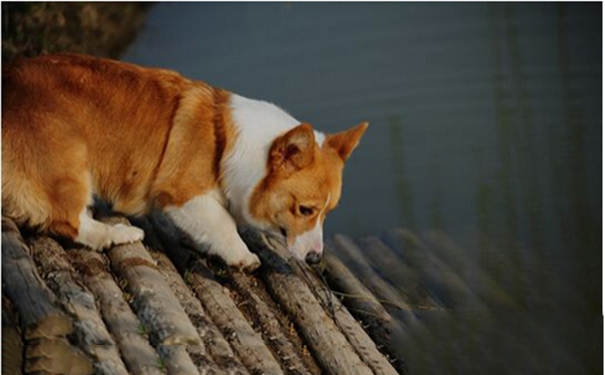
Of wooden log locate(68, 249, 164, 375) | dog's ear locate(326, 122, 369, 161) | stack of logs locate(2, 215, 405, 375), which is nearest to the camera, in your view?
stack of logs locate(2, 215, 405, 375)

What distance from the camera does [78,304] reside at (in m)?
4.49

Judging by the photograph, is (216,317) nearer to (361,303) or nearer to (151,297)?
(151,297)

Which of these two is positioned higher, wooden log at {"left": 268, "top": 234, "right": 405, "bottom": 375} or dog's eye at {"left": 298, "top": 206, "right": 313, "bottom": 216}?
dog's eye at {"left": 298, "top": 206, "right": 313, "bottom": 216}

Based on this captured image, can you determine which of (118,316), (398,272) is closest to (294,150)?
(118,316)

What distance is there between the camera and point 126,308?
471 centimetres

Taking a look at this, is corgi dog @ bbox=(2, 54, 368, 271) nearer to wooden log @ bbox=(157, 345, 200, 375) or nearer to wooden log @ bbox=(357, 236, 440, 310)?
wooden log @ bbox=(157, 345, 200, 375)

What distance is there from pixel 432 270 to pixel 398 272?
0.25 m

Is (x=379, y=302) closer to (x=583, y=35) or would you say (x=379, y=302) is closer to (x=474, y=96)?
(x=474, y=96)

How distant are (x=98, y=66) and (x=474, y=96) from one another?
5088 mm

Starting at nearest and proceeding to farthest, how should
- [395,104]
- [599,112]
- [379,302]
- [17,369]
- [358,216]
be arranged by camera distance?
1. [17,369]
2. [379,302]
3. [358,216]
4. [599,112]
5. [395,104]

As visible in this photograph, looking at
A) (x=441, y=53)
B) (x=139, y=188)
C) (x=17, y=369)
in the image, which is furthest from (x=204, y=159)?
(x=441, y=53)

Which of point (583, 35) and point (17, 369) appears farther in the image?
point (583, 35)

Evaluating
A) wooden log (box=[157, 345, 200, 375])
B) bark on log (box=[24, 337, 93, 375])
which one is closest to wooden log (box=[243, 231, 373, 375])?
wooden log (box=[157, 345, 200, 375])

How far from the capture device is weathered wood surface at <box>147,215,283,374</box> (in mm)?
4824
